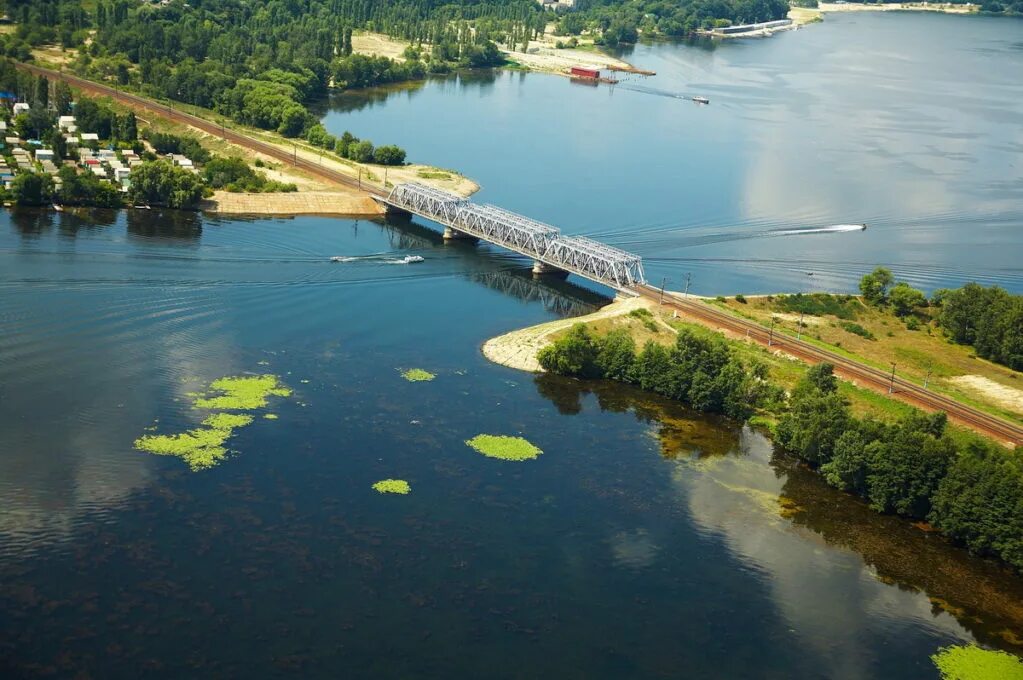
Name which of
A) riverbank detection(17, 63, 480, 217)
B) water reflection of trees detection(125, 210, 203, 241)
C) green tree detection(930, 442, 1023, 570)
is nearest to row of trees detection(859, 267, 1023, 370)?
green tree detection(930, 442, 1023, 570)

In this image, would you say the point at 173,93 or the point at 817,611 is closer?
the point at 817,611

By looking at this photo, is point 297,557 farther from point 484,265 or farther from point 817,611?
point 484,265

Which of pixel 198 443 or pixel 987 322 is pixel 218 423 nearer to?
pixel 198 443

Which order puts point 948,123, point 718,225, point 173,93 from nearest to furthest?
point 718,225 → point 173,93 → point 948,123

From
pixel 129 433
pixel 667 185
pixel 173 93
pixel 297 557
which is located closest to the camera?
pixel 297 557

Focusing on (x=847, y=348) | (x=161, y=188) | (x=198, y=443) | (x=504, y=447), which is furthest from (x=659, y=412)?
(x=161, y=188)

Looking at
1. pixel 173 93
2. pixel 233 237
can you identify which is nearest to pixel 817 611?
pixel 233 237
